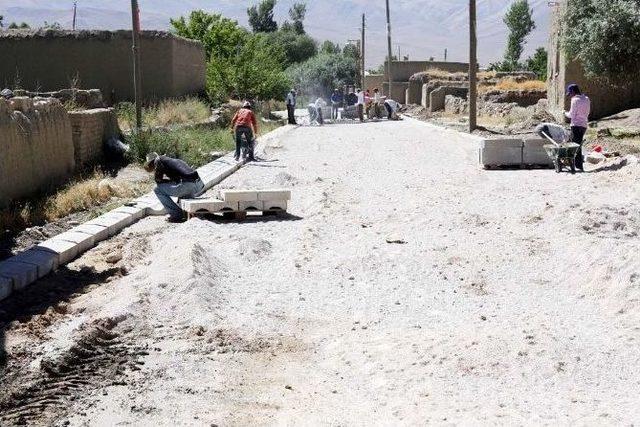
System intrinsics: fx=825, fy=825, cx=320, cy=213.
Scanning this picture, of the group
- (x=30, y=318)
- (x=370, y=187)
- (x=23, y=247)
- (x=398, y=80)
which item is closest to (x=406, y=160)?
(x=370, y=187)

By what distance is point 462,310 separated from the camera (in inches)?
277

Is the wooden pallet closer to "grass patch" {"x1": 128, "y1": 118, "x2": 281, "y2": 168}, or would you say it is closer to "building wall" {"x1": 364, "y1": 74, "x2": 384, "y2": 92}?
"grass patch" {"x1": 128, "y1": 118, "x2": 281, "y2": 168}

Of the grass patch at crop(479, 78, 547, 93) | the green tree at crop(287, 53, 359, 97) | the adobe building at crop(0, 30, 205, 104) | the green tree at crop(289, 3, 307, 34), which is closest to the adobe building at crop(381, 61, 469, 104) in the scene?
the grass patch at crop(479, 78, 547, 93)

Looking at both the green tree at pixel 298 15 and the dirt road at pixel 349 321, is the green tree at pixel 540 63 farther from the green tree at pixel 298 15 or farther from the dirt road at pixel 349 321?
the green tree at pixel 298 15

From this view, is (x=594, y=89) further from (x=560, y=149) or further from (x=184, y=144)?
(x=184, y=144)

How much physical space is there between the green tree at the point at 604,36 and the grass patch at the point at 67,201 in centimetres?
1440

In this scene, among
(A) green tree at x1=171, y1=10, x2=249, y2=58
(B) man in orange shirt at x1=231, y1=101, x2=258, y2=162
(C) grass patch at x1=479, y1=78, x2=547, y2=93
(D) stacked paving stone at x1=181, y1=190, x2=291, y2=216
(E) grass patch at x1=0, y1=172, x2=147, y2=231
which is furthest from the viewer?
(A) green tree at x1=171, y1=10, x2=249, y2=58

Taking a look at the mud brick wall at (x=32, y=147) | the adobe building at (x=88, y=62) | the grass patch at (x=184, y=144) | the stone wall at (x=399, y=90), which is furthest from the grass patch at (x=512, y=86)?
the mud brick wall at (x=32, y=147)

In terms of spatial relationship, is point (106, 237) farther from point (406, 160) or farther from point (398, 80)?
point (398, 80)

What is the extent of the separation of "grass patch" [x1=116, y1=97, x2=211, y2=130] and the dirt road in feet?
27.8

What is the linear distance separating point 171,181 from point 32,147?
6.64 feet

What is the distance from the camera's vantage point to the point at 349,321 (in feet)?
22.5

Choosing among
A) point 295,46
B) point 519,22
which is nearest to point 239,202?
point 295,46

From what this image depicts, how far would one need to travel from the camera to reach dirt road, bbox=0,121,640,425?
204 inches
